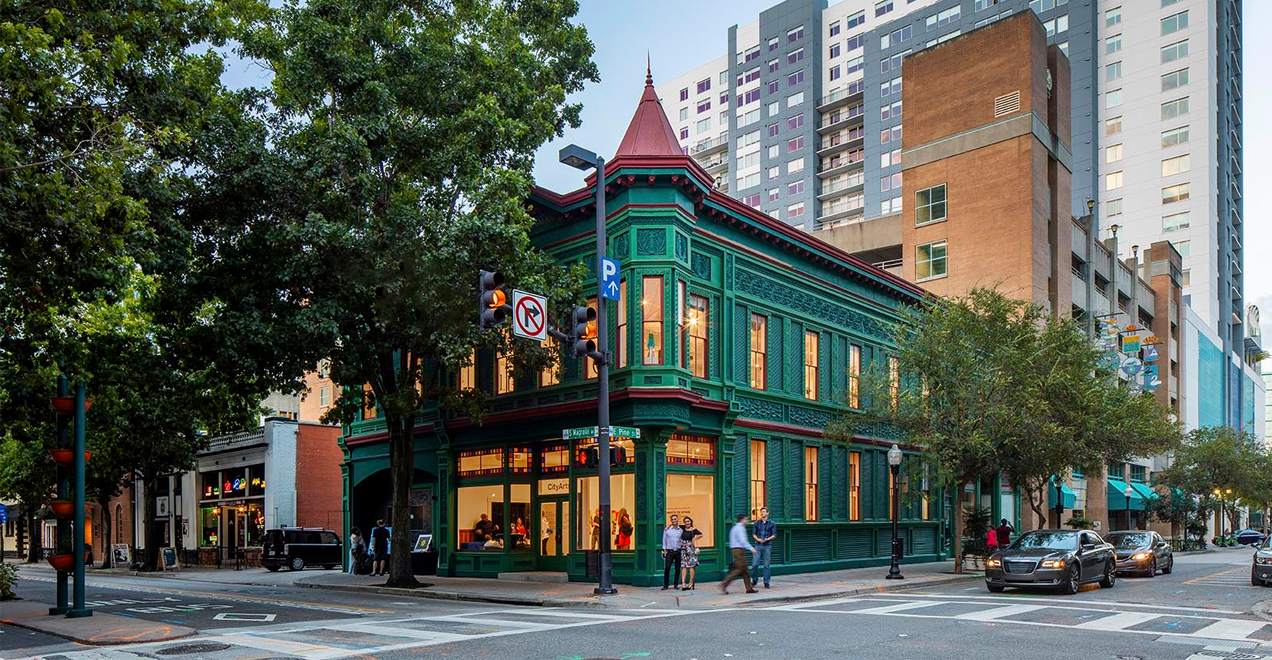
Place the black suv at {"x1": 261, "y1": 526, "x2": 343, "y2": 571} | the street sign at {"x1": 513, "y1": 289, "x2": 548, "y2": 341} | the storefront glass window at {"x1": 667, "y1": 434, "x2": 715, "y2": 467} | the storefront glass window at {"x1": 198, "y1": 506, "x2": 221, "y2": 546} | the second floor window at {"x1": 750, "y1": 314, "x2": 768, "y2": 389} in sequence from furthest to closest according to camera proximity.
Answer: the storefront glass window at {"x1": 198, "y1": 506, "x2": 221, "y2": 546}, the black suv at {"x1": 261, "y1": 526, "x2": 343, "y2": 571}, the second floor window at {"x1": 750, "y1": 314, "x2": 768, "y2": 389}, the storefront glass window at {"x1": 667, "y1": 434, "x2": 715, "y2": 467}, the street sign at {"x1": 513, "y1": 289, "x2": 548, "y2": 341}

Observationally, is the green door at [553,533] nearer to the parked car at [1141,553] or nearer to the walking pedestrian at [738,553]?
the walking pedestrian at [738,553]

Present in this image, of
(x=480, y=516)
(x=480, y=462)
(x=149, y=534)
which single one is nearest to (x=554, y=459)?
(x=480, y=462)

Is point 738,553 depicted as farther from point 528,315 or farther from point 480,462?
point 480,462

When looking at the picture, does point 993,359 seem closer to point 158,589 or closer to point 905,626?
point 905,626

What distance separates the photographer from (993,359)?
28.8 m

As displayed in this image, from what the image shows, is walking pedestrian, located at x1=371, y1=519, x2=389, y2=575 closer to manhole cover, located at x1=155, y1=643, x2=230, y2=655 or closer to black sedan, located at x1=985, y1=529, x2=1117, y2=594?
black sedan, located at x1=985, y1=529, x2=1117, y2=594

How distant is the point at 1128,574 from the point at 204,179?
27276 millimetres

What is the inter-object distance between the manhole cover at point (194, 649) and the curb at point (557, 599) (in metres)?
7.93

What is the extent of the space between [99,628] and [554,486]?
44.4 feet

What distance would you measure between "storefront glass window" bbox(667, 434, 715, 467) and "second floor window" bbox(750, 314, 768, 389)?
2.81m

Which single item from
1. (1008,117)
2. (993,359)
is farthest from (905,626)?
(1008,117)

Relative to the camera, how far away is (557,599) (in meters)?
20.2

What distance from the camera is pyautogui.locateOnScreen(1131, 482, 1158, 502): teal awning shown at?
216 ft

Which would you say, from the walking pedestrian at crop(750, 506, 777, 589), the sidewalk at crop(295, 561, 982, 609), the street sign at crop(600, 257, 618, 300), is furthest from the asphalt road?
the street sign at crop(600, 257, 618, 300)
